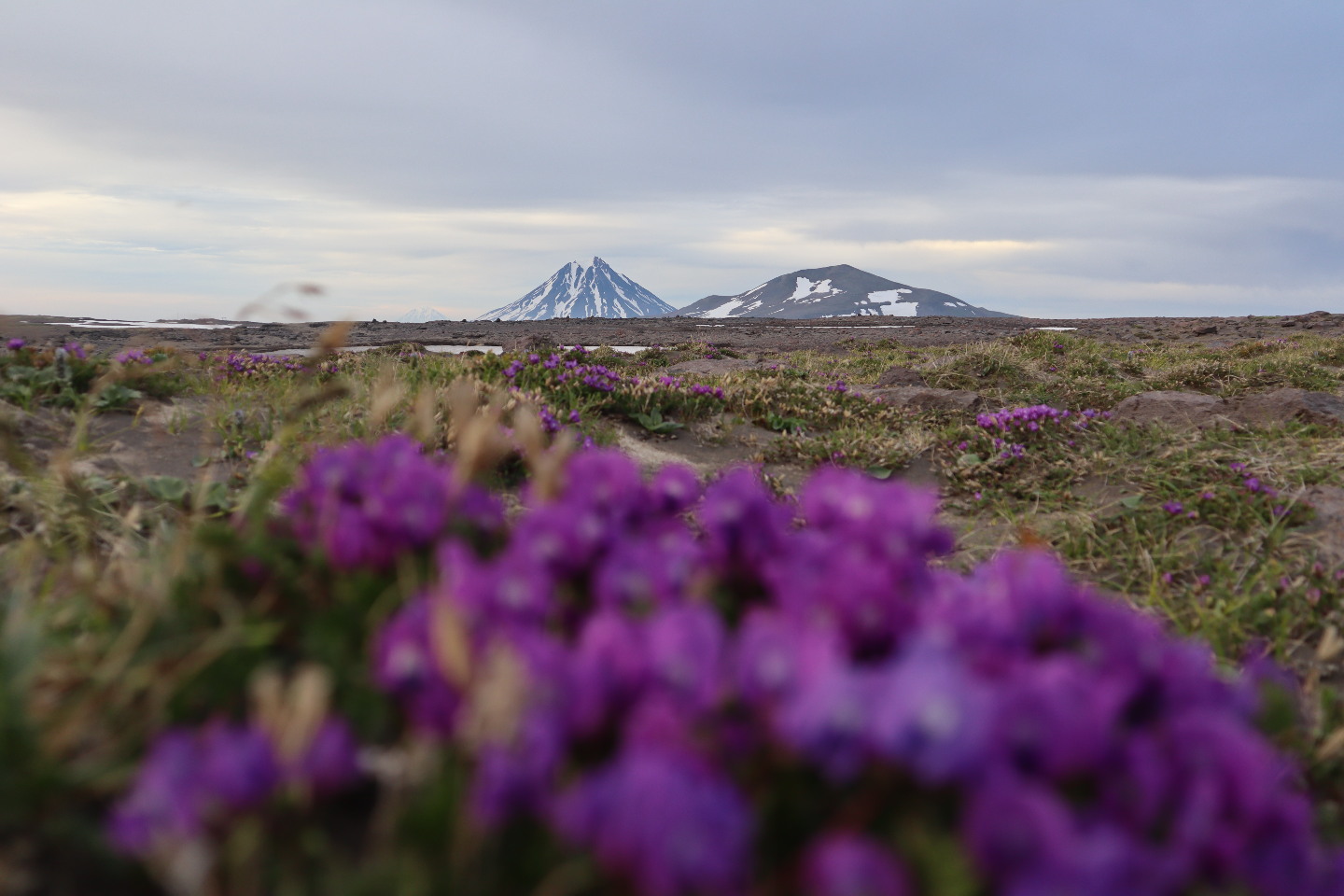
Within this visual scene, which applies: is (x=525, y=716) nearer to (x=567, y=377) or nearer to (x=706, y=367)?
(x=567, y=377)

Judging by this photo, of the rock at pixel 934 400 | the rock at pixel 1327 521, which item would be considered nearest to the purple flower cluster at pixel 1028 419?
the rock at pixel 934 400

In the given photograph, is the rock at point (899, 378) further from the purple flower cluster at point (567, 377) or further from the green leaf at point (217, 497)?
the green leaf at point (217, 497)

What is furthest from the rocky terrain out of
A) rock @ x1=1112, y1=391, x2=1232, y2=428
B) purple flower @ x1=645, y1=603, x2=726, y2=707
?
purple flower @ x1=645, y1=603, x2=726, y2=707

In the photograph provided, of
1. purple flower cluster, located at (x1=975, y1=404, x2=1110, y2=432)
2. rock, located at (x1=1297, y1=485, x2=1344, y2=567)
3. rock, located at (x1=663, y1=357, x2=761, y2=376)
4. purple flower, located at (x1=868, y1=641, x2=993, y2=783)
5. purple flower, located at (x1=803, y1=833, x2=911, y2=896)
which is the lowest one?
rock, located at (x1=1297, y1=485, x2=1344, y2=567)

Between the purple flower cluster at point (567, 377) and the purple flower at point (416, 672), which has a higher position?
the purple flower cluster at point (567, 377)

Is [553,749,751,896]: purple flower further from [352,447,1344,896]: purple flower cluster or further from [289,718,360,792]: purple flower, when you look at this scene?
[289,718,360,792]: purple flower

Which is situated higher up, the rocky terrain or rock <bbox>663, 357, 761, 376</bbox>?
the rocky terrain

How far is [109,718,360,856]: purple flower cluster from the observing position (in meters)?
1.02

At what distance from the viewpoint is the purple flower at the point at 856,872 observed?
913 mm

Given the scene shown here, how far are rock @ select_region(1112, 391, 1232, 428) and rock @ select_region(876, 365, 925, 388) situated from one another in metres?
3.55

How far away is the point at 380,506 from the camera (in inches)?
65.4

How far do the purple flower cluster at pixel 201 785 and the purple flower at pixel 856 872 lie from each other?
2.47 feet

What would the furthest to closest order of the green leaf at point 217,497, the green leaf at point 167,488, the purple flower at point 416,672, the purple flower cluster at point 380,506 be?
the green leaf at point 167,488 < the green leaf at point 217,497 < the purple flower cluster at point 380,506 < the purple flower at point 416,672

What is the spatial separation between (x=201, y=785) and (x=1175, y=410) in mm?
8619
